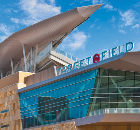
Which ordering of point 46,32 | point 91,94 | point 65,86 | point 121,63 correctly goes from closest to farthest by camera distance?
point 121,63 < point 91,94 < point 65,86 < point 46,32

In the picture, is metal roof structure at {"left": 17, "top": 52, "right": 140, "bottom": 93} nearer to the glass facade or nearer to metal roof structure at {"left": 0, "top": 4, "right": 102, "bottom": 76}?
the glass facade

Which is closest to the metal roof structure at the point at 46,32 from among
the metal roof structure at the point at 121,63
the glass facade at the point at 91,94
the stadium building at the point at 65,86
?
the stadium building at the point at 65,86

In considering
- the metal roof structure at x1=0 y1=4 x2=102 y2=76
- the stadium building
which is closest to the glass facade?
the stadium building

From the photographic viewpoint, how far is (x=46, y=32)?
155 ft

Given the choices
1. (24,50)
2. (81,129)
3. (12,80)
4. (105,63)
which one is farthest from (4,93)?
(105,63)

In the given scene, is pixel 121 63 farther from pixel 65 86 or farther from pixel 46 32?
pixel 46 32

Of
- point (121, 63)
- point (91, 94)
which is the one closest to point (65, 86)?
point (91, 94)

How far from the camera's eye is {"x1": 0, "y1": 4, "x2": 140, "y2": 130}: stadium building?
34.0 meters

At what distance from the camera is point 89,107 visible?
3478cm

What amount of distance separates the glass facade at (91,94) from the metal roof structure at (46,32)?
9.66 m

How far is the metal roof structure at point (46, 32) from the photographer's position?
1697 inches

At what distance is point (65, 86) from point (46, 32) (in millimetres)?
11827

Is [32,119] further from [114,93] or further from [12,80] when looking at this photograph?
[114,93]

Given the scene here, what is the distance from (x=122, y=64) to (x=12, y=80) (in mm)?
19989
